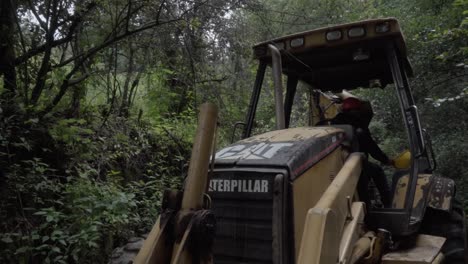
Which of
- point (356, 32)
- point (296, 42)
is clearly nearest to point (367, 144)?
point (356, 32)

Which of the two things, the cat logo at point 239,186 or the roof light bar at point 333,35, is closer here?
the cat logo at point 239,186

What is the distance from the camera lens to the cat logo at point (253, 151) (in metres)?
2.87

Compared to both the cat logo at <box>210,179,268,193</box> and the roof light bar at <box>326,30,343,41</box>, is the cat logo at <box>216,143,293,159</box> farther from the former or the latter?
the roof light bar at <box>326,30,343,41</box>

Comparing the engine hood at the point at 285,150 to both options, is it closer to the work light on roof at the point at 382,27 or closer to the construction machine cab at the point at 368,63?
the construction machine cab at the point at 368,63

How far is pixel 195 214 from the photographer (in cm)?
216

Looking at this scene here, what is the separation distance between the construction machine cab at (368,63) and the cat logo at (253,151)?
0.65 metres

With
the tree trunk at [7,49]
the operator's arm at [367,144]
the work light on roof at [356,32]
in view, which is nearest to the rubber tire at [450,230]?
the operator's arm at [367,144]

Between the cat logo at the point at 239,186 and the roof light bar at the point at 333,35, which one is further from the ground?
the roof light bar at the point at 333,35

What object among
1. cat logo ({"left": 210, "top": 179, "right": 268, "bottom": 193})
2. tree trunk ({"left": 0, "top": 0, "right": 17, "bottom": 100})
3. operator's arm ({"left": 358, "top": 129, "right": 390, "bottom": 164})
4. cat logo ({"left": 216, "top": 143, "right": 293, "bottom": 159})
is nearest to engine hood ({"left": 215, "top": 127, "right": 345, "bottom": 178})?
cat logo ({"left": 216, "top": 143, "right": 293, "bottom": 159})

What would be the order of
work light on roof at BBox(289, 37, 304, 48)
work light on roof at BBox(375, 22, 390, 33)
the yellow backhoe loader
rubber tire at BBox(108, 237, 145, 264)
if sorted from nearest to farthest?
the yellow backhoe loader < work light on roof at BBox(375, 22, 390, 33) < rubber tire at BBox(108, 237, 145, 264) < work light on roof at BBox(289, 37, 304, 48)

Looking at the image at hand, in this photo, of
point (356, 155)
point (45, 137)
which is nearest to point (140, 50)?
point (45, 137)

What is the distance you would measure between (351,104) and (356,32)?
0.69m

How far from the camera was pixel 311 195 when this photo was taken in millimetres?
2945

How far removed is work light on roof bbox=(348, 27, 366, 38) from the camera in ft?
12.6
